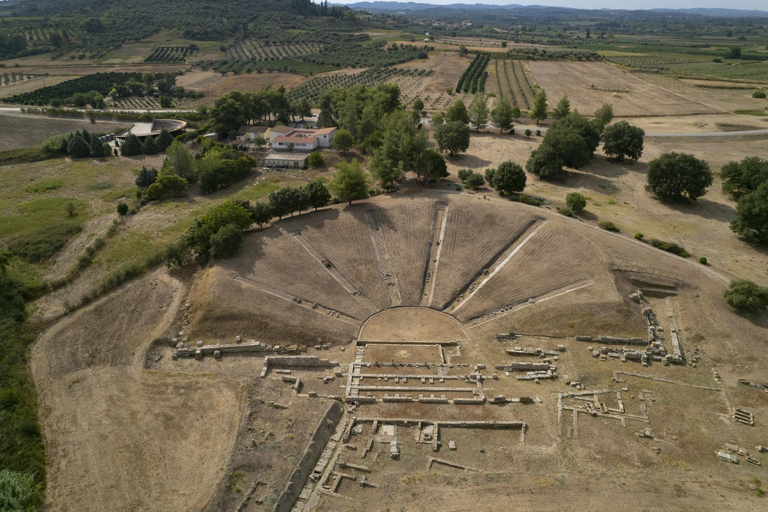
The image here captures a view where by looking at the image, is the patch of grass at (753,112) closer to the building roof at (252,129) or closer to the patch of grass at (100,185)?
the building roof at (252,129)

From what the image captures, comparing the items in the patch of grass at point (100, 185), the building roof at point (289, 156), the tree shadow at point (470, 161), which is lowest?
the patch of grass at point (100, 185)

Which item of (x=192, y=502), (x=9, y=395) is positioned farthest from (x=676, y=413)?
→ (x=9, y=395)

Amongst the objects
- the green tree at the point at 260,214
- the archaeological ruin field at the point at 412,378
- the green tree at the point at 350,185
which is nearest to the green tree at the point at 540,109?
the archaeological ruin field at the point at 412,378

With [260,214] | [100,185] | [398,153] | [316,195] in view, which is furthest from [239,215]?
[100,185]

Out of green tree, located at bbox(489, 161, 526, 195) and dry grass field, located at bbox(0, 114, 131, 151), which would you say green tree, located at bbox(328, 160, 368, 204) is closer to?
green tree, located at bbox(489, 161, 526, 195)

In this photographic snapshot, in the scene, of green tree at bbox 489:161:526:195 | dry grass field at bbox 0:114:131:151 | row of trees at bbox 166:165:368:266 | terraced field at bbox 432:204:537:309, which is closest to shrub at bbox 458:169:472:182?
green tree at bbox 489:161:526:195

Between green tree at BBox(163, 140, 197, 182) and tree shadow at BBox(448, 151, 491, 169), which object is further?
tree shadow at BBox(448, 151, 491, 169)

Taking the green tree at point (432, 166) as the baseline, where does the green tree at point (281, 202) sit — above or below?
below
